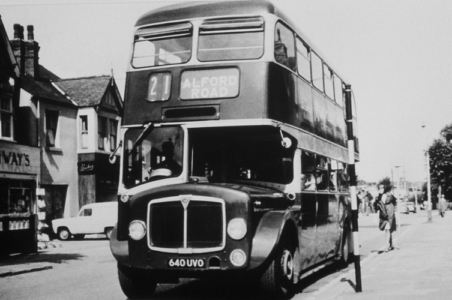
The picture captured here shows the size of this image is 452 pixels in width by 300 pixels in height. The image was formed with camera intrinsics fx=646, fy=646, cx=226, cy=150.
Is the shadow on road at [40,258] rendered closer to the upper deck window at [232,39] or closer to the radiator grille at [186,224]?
the radiator grille at [186,224]

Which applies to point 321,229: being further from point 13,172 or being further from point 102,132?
point 102,132

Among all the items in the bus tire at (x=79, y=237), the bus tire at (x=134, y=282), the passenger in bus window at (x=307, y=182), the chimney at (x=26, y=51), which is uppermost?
the chimney at (x=26, y=51)

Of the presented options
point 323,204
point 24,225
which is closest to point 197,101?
point 323,204

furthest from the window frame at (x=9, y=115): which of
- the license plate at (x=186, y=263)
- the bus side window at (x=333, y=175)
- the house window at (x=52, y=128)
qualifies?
the license plate at (x=186, y=263)

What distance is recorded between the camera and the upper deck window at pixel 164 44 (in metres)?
9.64

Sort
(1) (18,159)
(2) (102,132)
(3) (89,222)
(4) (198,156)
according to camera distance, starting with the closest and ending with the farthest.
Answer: (4) (198,156) → (1) (18,159) → (3) (89,222) → (2) (102,132)

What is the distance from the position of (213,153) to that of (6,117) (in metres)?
17.4

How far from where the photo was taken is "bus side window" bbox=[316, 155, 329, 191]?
1154cm

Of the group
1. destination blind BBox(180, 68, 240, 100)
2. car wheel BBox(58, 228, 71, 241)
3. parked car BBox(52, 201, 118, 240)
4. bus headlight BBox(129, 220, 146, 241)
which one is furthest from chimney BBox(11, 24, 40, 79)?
bus headlight BBox(129, 220, 146, 241)

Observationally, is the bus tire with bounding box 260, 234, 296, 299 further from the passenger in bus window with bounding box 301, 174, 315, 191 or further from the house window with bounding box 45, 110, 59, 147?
the house window with bounding box 45, 110, 59, 147

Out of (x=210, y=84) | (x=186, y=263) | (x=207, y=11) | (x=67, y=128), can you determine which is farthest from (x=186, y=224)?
(x=67, y=128)

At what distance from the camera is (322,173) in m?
12.0

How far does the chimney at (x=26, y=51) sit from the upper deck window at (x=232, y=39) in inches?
919

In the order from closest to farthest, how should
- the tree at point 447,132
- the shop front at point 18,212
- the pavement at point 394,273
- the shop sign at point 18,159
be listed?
the pavement at point 394,273
the shop front at point 18,212
the shop sign at point 18,159
the tree at point 447,132
